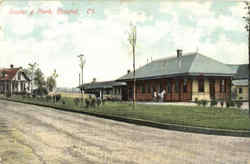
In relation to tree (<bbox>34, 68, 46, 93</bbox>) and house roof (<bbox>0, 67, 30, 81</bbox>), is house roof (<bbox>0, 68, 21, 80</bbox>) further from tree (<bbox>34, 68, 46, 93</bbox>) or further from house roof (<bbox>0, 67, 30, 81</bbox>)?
tree (<bbox>34, 68, 46, 93</bbox>)

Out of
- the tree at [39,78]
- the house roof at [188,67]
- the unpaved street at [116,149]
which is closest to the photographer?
the unpaved street at [116,149]

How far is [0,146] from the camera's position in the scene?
326 inches

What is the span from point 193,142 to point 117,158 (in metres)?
3.50

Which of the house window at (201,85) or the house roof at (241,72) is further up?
the house roof at (241,72)

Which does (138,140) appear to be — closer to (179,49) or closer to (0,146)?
(0,146)

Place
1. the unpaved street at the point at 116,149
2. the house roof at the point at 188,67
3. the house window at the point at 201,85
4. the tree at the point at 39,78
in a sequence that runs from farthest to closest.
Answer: the tree at the point at 39,78 < the house window at the point at 201,85 < the house roof at the point at 188,67 < the unpaved street at the point at 116,149

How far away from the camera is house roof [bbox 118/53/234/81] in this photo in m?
34.6

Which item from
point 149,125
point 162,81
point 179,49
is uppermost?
point 179,49

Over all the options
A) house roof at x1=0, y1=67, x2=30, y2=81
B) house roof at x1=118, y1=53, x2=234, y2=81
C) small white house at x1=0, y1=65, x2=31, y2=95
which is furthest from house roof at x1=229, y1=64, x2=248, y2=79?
house roof at x1=0, y1=67, x2=30, y2=81

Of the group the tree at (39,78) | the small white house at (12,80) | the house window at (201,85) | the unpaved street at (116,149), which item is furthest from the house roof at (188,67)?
the small white house at (12,80)

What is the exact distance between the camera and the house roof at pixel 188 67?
114 ft

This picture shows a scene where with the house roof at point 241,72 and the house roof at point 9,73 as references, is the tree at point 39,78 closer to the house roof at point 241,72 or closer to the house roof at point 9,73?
the house roof at point 9,73

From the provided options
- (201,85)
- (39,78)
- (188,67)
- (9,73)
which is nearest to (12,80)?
(9,73)

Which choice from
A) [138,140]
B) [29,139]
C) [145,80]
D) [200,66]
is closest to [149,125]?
[138,140]
